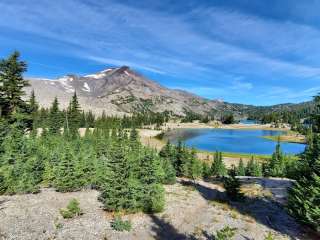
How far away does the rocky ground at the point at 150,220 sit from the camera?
21.0 m

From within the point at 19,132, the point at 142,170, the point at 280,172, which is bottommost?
the point at 280,172

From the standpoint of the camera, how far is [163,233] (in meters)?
23.0

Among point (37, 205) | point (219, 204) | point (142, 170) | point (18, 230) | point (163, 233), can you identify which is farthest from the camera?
point (219, 204)

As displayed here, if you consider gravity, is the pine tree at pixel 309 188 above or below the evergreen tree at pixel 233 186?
above

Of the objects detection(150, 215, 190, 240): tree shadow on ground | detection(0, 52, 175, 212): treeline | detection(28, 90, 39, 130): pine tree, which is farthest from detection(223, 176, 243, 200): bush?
detection(28, 90, 39, 130): pine tree

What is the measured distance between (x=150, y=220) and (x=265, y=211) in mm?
13307

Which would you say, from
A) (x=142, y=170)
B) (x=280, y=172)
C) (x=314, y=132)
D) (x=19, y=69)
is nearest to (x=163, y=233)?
(x=142, y=170)

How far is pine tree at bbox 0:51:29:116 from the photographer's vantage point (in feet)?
125

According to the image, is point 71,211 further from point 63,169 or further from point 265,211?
point 265,211

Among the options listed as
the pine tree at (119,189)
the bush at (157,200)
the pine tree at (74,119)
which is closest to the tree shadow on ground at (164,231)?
the bush at (157,200)

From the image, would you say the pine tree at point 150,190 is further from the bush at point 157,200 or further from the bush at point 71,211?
the bush at point 71,211

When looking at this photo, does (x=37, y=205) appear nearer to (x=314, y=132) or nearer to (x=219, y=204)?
(x=219, y=204)

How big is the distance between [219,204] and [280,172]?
164ft

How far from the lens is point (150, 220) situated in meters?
25.5
